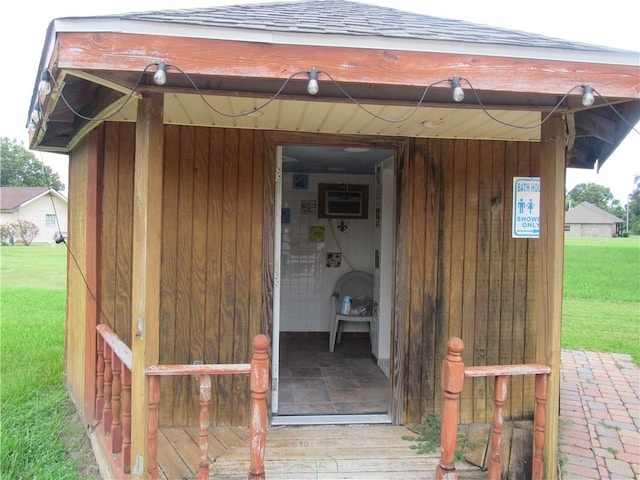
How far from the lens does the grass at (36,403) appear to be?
2859 millimetres

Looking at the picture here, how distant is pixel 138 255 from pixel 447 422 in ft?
5.65

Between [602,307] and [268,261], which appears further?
[602,307]

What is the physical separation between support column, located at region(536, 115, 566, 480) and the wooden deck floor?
A: 0.55 metres

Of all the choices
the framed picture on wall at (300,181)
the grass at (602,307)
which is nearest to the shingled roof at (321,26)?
the framed picture on wall at (300,181)

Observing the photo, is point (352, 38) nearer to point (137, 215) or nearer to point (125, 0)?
Result: point (137, 215)

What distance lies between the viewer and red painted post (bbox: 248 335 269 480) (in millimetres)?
2117

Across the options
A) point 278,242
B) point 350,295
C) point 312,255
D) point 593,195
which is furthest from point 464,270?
point 593,195

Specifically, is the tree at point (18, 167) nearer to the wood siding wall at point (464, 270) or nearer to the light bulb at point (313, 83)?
the wood siding wall at point (464, 270)

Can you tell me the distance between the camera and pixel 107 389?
2.74m

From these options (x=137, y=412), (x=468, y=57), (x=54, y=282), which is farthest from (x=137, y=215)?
(x=54, y=282)

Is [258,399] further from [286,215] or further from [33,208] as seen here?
[33,208]

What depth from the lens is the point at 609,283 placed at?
42.8 ft

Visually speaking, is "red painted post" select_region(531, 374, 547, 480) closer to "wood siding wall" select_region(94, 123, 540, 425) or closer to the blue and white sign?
"wood siding wall" select_region(94, 123, 540, 425)

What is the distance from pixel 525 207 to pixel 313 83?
228cm
